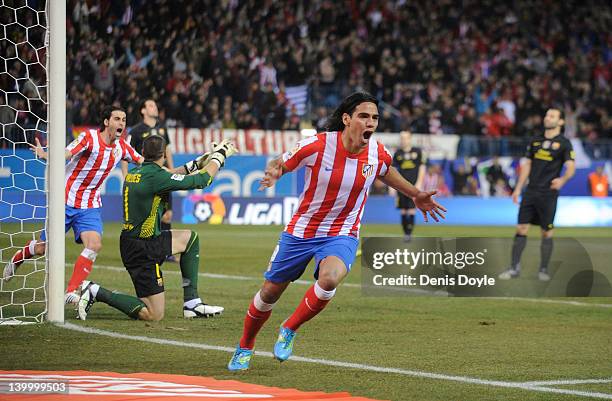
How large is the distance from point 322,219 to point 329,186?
0.73 ft

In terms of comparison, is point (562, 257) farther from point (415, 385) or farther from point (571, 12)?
point (571, 12)

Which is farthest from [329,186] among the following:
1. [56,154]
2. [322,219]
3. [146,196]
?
[56,154]

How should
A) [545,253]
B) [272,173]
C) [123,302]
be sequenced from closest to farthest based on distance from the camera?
[272,173] < [123,302] < [545,253]

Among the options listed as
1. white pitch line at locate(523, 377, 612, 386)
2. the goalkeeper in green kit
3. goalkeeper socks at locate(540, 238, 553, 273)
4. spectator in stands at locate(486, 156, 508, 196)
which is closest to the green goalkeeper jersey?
the goalkeeper in green kit

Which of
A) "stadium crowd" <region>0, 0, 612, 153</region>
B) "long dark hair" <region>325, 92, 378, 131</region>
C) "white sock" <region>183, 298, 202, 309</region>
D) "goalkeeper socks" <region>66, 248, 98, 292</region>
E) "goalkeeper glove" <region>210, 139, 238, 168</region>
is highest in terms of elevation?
"stadium crowd" <region>0, 0, 612, 153</region>

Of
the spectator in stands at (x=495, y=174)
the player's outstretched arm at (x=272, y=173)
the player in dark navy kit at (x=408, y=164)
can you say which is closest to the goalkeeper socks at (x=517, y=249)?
the player in dark navy kit at (x=408, y=164)

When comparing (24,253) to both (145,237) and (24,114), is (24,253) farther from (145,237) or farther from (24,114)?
(145,237)

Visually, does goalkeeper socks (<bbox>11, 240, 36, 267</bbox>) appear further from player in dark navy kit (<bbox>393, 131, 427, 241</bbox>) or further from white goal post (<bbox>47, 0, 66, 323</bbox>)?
player in dark navy kit (<bbox>393, 131, 427, 241</bbox>)

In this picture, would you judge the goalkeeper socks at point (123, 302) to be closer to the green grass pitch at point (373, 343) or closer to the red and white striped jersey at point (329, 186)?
the green grass pitch at point (373, 343)

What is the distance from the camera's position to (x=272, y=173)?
21.2ft

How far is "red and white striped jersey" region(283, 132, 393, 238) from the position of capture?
23.1ft

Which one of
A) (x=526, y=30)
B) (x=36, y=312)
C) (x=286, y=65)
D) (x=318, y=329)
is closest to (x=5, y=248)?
(x=36, y=312)

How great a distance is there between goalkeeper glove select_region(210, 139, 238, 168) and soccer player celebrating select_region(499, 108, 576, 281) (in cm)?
635

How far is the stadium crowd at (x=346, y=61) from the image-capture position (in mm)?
22266
